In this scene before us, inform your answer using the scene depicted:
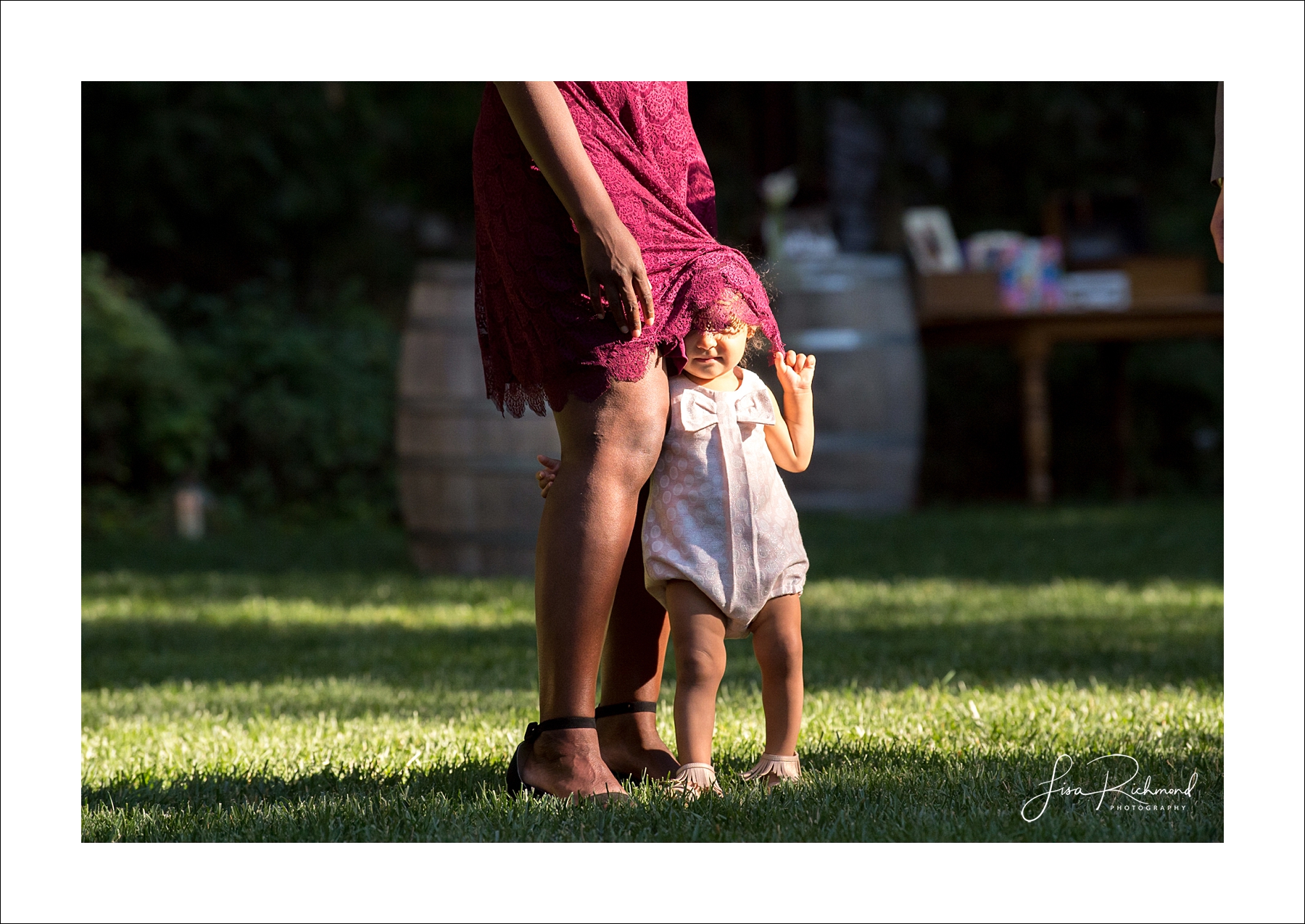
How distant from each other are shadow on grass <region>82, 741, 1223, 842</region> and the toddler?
0.08 m

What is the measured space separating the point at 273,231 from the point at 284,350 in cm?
156

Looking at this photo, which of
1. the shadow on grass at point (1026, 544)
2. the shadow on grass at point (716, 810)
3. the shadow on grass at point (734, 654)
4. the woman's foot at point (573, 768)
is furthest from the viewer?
the shadow on grass at point (1026, 544)

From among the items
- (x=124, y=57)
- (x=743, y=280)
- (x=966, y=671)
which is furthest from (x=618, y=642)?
(x=966, y=671)

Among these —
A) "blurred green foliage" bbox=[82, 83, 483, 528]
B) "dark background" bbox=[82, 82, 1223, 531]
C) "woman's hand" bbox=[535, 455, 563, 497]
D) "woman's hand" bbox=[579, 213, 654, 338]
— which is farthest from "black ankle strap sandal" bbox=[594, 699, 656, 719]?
"blurred green foliage" bbox=[82, 83, 483, 528]

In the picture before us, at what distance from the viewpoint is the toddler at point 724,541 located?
5.80 feet

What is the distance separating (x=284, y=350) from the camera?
313 inches

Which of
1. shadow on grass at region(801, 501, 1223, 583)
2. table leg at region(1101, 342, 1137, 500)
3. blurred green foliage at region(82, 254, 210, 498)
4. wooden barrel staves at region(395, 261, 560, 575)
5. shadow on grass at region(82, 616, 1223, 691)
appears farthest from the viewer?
table leg at region(1101, 342, 1137, 500)

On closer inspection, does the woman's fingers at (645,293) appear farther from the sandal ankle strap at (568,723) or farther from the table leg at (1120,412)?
the table leg at (1120,412)

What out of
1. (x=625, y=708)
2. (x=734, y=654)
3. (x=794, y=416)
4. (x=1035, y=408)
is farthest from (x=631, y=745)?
(x=1035, y=408)

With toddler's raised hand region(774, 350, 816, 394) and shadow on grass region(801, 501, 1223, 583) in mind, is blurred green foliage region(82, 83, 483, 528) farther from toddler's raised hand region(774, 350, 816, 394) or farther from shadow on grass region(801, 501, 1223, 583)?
toddler's raised hand region(774, 350, 816, 394)

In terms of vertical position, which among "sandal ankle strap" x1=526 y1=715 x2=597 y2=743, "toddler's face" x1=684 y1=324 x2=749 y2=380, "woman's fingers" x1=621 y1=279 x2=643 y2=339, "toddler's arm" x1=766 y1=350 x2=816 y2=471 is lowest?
"sandal ankle strap" x1=526 y1=715 x2=597 y2=743

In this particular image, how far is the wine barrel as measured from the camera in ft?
20.3

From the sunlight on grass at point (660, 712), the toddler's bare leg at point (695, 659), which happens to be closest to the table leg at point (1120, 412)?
the sunlight on grass at point (660, 712)
